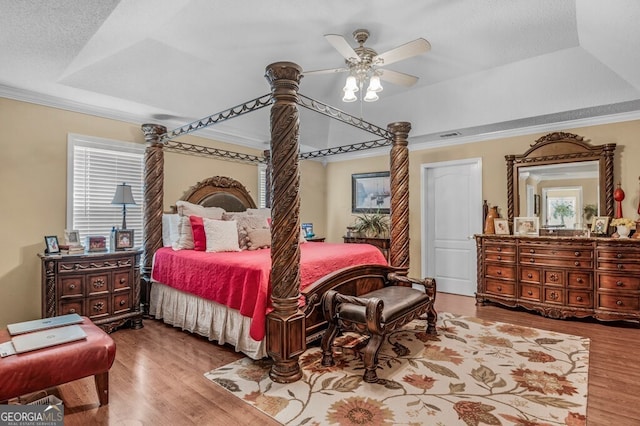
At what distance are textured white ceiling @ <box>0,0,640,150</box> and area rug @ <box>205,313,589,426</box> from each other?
2795 mm

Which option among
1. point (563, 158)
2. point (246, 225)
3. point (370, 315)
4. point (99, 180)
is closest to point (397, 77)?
point (370, 315)

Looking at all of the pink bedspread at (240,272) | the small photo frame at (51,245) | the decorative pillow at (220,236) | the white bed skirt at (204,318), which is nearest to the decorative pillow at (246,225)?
the decorative pillow at (220,236)

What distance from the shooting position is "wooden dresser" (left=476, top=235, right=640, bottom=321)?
3828 millimetres

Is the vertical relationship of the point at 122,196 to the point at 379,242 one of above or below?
above

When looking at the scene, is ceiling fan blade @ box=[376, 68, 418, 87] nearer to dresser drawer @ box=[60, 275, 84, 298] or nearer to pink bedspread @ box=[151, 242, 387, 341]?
pink bedspread @ box=[151, 242, 387, 341]

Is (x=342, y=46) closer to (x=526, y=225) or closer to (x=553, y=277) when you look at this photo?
(x=526, y=225)

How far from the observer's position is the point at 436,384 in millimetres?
2502

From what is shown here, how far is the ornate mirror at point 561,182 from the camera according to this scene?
4305 millimetres

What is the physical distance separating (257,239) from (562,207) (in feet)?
13.5

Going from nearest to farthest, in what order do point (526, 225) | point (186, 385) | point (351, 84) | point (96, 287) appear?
point (186, 385)
point (351, 84)
point (96, 287)
point (526, 225)

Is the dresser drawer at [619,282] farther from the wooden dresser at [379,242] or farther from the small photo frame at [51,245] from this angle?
the small photo frame at [51,245]

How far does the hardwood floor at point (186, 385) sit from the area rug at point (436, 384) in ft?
0.35

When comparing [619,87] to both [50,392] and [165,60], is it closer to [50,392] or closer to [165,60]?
[165,60]

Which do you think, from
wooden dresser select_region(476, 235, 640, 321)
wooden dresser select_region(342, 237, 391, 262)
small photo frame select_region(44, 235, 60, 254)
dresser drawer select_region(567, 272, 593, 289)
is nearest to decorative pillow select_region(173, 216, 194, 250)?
small photo frame select_region(44, 235, 60, 254)
